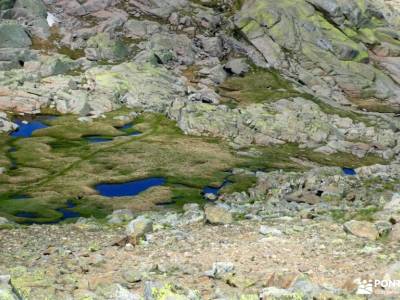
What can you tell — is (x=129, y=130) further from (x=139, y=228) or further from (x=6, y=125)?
(x=139, y=228)

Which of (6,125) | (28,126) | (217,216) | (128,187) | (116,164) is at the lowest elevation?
Result: (28,126)

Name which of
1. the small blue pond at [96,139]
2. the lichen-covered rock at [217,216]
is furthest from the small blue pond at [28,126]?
the lichen-covered rock at [217,216]

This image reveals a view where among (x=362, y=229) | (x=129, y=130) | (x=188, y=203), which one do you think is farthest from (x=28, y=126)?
(x=362, y=229)

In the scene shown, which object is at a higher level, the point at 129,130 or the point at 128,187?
the point at 128,187

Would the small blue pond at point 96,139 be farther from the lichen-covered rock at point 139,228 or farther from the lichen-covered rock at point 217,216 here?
the lichen-covered rock at point 139,228

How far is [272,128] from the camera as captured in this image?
183500 mm

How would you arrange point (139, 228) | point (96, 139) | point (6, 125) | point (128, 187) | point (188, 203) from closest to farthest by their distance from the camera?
point (139, 228)
point (188, 203)
point (128, 187)
point (96, 139)
point (6, 125)

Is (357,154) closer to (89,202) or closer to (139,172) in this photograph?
(139,172)

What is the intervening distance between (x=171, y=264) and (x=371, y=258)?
1266 centimetres

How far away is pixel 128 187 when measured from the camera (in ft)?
376

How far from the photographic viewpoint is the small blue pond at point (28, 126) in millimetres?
160750

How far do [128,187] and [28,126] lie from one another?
249ft

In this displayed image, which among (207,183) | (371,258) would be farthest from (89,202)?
(371,258)

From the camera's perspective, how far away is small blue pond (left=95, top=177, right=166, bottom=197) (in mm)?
109562
